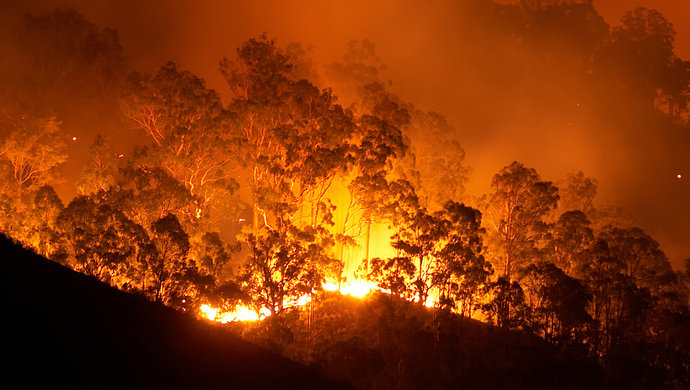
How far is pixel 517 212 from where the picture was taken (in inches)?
1300

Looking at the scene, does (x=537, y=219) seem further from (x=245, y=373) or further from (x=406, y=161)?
(x=245, y=373)

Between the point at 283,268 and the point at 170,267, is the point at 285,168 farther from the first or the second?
the point at 170,267

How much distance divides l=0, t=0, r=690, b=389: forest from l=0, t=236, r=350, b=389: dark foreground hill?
720cm

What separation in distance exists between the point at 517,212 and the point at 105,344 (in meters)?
25.5

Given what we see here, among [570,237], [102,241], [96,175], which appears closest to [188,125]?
[96,175]

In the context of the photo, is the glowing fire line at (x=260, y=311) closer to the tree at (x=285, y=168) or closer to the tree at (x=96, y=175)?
the tree at (x=285, y=168)

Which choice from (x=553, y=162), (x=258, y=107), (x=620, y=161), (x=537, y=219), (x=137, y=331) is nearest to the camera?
(x=137, y=331)

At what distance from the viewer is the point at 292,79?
31.8 meters

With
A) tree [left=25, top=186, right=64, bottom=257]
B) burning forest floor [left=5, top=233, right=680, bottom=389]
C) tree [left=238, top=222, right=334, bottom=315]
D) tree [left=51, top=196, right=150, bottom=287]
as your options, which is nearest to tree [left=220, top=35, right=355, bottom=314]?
tree [left=238, top=222, right=334, bottom=315]

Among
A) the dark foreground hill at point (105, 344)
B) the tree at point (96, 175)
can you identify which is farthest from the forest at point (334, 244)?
the dark foreground hill at point (105, 344)

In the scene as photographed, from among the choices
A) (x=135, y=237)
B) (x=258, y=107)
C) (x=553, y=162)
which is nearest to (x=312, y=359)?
(x=135, y=237)

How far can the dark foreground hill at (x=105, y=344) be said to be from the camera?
31.1ft

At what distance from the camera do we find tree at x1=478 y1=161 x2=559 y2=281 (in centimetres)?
3250

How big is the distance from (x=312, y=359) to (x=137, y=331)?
12.6 meters
